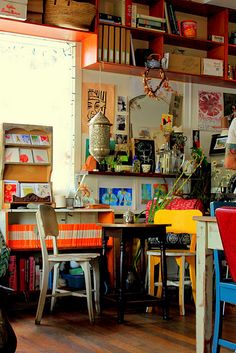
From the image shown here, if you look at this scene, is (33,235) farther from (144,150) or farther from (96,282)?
(144,150)

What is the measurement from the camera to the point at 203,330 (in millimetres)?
3338

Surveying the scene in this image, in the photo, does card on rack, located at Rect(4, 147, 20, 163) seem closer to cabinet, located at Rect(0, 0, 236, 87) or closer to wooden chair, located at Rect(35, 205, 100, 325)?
wooden chair, located at Rect(35, 205, 100, 325)

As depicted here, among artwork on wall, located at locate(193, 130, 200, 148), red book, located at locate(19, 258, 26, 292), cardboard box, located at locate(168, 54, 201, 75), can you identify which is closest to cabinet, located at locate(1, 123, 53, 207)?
red book, located at locate(19, 258, 26, 292)

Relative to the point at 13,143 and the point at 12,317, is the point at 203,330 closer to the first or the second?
the point at 12,317

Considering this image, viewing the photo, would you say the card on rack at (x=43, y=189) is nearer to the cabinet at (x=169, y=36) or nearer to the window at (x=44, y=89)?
the window at (x=44, y=89)

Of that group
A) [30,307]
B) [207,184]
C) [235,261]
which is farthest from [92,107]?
[235,261]

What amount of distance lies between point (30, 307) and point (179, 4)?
11.7ft

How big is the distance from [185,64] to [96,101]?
1.05 meters

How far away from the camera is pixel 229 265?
2666mm

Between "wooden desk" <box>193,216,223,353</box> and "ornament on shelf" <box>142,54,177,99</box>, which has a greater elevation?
"ornament on shelf" <box>142,54,177,99</box>

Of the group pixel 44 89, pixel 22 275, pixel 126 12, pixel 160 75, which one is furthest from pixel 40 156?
pixel 126 12

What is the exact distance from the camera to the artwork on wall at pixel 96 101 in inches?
247

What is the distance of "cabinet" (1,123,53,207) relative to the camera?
5.70m

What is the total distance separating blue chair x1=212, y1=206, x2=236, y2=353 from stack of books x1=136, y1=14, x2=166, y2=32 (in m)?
3.54
